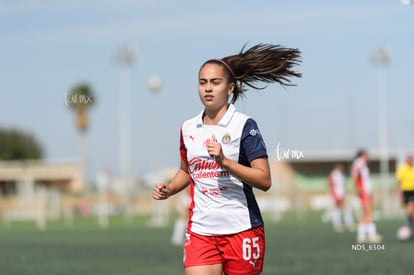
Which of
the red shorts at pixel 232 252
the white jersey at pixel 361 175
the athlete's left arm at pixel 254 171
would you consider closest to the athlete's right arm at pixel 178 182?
the red shorts at pixel 232 252

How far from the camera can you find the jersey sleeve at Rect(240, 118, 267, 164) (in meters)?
6.35

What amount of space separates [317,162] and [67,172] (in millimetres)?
24211

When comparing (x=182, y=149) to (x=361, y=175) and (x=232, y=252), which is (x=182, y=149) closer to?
(x=232, y=252)

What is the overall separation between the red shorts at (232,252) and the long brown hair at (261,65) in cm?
104

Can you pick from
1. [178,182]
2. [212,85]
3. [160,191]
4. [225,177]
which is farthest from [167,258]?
[212,85]

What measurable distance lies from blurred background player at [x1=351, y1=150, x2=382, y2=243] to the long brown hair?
46.6ft

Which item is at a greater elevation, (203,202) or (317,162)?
(203,202)

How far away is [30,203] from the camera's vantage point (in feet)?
197

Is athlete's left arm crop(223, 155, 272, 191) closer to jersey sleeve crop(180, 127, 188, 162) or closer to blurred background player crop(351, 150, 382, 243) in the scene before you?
jersey sleeve crop(180, 127, 188, 162)

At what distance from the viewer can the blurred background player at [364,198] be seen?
68.0ft

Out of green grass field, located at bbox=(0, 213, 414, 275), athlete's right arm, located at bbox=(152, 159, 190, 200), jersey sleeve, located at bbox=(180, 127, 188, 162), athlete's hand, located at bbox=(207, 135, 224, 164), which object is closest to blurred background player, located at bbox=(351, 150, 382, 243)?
green grass field, located at bbox=(0, 213, 414, 275)

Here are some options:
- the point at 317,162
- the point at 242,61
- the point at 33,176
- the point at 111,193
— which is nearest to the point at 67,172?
the point at 33,176

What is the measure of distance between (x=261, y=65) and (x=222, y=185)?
39.6 inches

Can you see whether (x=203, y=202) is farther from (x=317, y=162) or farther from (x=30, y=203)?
(x=317, y=162)
